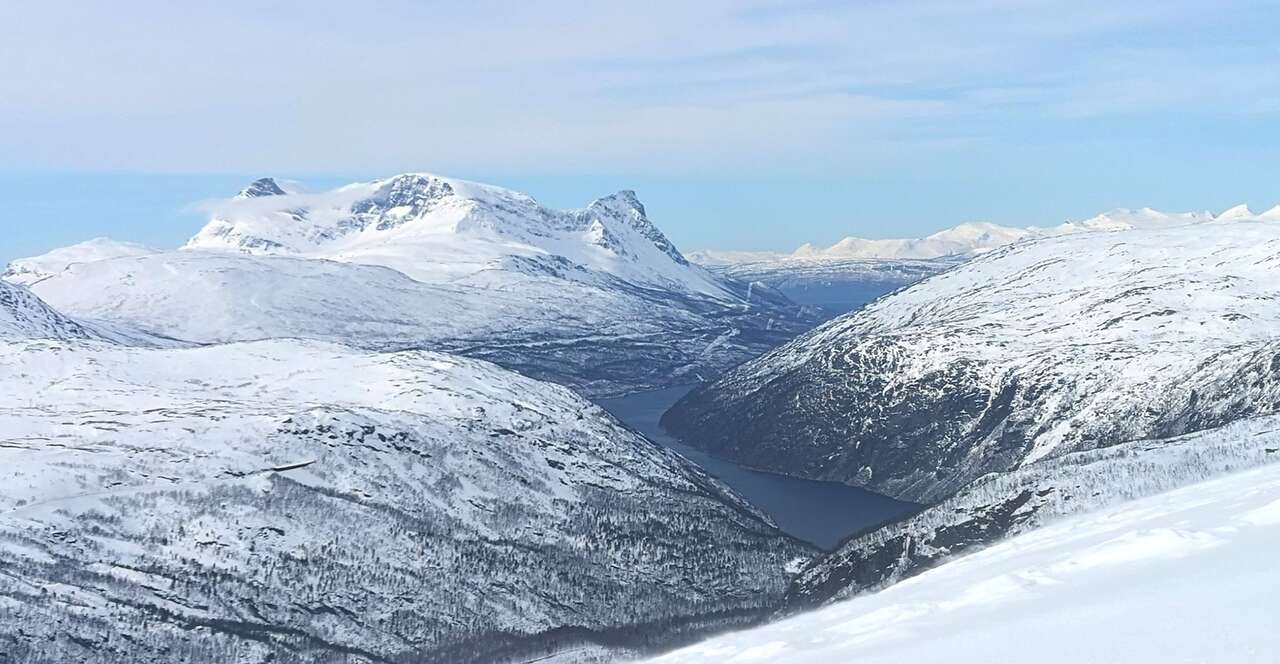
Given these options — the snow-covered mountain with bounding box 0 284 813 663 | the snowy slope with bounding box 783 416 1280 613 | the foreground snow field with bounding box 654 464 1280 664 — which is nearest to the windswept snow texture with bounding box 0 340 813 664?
the snow-covered mountain with bounding box 0 284 813 663

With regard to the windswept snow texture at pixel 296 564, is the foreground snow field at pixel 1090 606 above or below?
above

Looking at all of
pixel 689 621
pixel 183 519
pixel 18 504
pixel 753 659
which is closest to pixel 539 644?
pixel 689 621

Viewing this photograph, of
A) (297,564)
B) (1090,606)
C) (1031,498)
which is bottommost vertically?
(297,564)

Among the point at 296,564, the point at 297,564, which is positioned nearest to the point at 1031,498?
the point at 297,564

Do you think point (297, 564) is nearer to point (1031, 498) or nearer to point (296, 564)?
point (296, 564)

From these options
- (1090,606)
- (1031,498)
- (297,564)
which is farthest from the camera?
(297,564)

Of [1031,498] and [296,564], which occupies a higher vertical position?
[1031,498]

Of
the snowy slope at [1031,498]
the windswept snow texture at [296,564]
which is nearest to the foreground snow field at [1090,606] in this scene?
the snowy slope at [1031,498]

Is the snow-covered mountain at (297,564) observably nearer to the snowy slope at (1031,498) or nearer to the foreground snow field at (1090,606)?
the snowy slope at (1031,498)

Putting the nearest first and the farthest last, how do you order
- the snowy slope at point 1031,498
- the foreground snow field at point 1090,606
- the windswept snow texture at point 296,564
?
the foreground snow field at point 1090,606, the snowy slope at point 1031,498, the windswept snow texture at point 296,564
